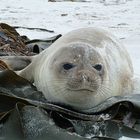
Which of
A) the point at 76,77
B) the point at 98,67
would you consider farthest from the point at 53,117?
the point at 98,67

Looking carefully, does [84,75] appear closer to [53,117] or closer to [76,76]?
[76,76]

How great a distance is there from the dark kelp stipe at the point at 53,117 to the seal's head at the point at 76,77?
0.08 m

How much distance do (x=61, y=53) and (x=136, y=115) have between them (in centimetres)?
65

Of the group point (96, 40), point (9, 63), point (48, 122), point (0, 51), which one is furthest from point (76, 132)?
point (0, 51)

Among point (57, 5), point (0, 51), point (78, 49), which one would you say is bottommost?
point (57, 5)

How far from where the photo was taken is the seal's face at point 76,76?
3.29m

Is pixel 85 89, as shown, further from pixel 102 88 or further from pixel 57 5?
pixel 57 5

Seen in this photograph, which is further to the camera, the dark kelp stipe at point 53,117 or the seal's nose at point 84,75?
the seal's nose at point 84,75

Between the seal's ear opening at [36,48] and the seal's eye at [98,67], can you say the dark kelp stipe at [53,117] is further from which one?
the seal's ear opening at [36,48]

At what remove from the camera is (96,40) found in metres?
3.97

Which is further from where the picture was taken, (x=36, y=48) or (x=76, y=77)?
(x=36, y=48)

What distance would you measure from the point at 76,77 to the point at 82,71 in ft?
0.19

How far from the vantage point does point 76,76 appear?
332 cm

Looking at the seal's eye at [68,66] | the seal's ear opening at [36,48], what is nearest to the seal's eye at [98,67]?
the seal's eye at [68,66]
